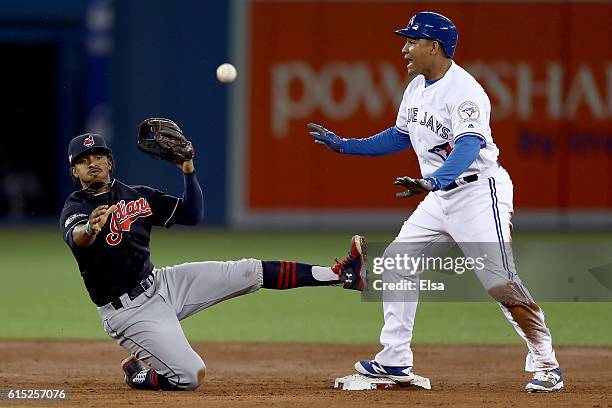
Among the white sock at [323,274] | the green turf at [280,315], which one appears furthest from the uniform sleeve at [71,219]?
the green turf at [280,315]

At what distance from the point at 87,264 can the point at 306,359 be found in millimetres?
2144

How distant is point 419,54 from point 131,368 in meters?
2.29

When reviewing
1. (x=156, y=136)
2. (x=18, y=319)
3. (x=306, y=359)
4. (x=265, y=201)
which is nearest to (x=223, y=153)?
(x=265, y=201)

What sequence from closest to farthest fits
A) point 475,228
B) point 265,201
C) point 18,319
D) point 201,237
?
point 475,228, point 18,319, point 201,237, point 265,201

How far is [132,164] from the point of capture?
60.6 ft

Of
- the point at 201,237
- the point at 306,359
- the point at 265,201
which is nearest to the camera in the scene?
the point at 306,359

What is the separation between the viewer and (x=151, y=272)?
6.47 metres

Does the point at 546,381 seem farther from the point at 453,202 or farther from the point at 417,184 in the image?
the point at 417,184

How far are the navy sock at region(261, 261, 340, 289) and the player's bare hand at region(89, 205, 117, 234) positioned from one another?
3.17ft

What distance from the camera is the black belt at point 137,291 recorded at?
6.30 meters

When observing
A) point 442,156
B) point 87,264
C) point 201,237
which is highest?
point 442,156

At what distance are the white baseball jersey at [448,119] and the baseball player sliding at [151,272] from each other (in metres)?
0.61

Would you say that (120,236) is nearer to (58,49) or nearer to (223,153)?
(223,153)

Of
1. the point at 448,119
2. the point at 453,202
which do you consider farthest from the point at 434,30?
the point at 453,202
